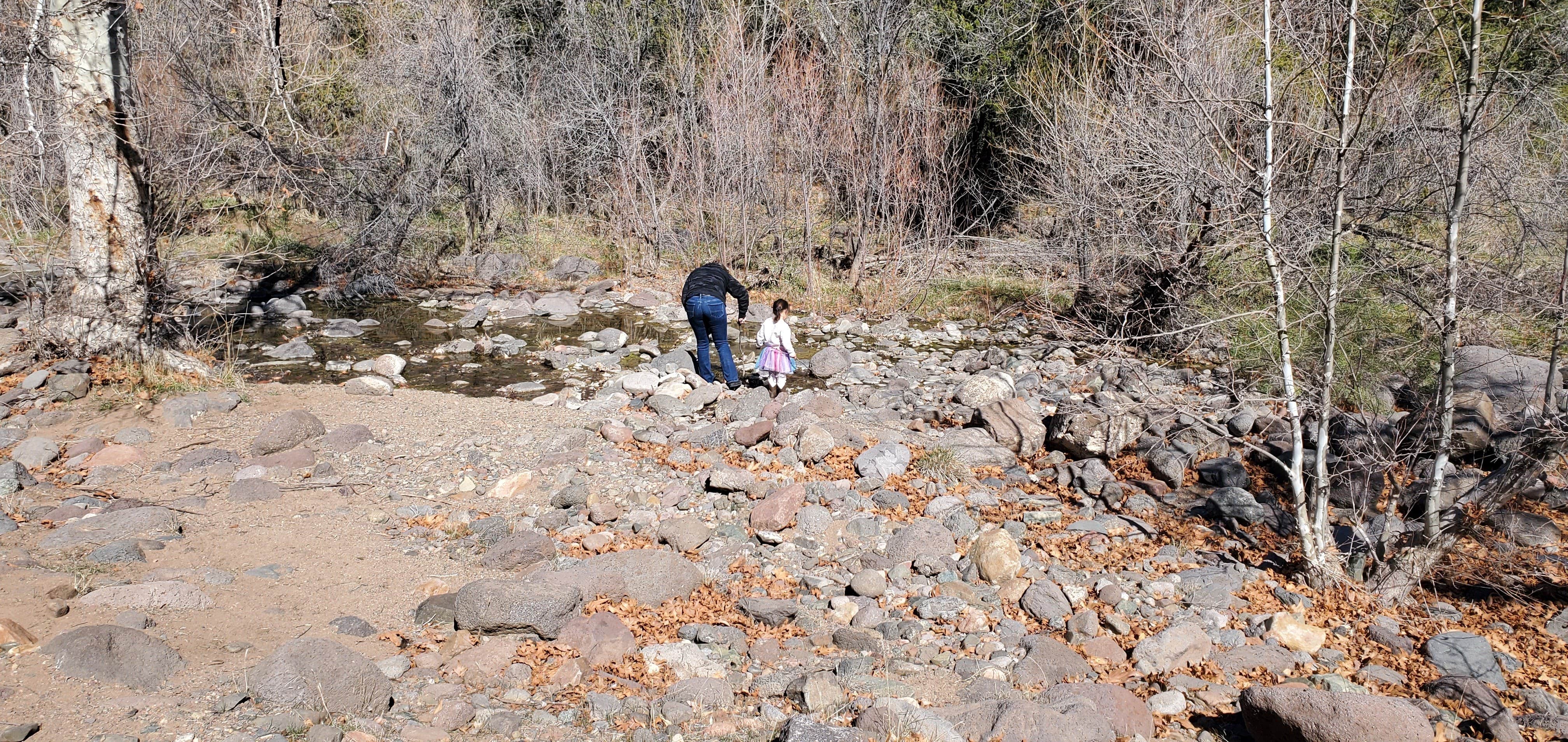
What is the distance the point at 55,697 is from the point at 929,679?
3.86 m

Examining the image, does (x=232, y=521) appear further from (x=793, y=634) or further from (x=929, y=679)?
(x=929, y=679)

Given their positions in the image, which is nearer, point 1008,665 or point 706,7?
point 1008,665

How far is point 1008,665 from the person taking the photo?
5.14 metres

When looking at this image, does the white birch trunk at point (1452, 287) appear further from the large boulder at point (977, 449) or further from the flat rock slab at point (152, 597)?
the flat rock slab at point (152, 597)

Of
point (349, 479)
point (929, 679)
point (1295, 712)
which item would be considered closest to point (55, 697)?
point (349, 479)

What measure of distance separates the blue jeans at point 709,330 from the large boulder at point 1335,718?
666 cm

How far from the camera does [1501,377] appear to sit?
916 centimetres

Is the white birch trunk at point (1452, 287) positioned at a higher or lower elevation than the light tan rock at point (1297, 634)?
higher

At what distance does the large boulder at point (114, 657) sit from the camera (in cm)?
414

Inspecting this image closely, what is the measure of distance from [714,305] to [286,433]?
4.19 meters

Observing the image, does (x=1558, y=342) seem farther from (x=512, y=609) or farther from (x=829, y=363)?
(x=829, y=363)

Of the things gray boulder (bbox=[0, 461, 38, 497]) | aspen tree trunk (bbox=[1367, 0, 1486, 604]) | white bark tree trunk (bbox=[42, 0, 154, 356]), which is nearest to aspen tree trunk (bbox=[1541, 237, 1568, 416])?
aspen tree trunk (bbox=[1367, 0, 1486, 604])

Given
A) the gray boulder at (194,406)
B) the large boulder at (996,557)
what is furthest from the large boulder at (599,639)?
the gray boulder at (194,406)

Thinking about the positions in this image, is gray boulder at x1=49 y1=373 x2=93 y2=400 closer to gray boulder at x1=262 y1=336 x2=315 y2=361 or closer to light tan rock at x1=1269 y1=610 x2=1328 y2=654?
gray boulder at x1=262 y1=336 x2=315 y2=361
